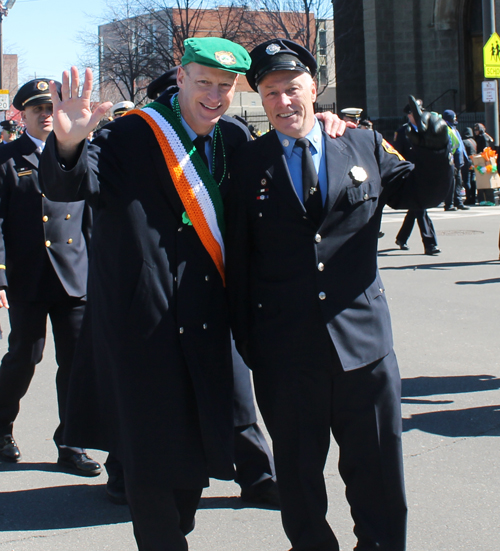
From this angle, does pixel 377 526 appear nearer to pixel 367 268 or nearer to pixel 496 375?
pixel 367 268

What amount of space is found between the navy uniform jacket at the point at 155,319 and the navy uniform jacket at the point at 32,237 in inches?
57.8

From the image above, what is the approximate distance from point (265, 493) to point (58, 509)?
105 cm

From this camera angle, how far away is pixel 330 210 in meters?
Answer: 2.96

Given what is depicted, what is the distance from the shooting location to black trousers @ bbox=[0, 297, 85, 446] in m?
4.55

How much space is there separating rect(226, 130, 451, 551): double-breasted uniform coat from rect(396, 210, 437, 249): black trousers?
26.6 ft

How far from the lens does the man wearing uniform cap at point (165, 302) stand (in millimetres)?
A: 3018

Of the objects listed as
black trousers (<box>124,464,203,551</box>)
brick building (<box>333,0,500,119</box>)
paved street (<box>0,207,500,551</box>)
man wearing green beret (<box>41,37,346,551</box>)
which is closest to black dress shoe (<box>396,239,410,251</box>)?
paved street (<box>0,207,500,551</box>)

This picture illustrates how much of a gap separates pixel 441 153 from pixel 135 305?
50.3 inches

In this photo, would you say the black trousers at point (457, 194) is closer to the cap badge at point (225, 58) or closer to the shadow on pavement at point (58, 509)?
the shadow on pavement at point (58, 509)

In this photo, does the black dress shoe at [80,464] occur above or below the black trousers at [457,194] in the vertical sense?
below

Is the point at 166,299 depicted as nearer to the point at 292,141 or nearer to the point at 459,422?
the point at 292,141

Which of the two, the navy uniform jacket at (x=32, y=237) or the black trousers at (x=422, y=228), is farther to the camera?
the black trousers at (x=422, y=228)

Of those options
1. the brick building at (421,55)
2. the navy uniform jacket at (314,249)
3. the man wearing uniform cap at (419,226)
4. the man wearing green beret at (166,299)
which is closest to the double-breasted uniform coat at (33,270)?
the man wearing green beret at (166,299)

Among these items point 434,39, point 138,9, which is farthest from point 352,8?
point 138,9
